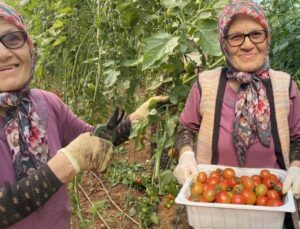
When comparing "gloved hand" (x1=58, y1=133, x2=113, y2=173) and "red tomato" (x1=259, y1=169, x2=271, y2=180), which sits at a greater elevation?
"gloved hand" (x1=58, y1=133, x2=113, y2=173)

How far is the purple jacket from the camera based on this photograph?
1.21 m

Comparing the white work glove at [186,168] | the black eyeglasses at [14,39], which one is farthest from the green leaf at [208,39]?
the black eyeglasses at [14,39]

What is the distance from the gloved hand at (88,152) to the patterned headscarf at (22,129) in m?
0.11

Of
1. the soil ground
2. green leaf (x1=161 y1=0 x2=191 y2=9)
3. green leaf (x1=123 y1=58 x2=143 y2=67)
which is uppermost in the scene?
green leaf (x1=161 y1=0 x2=191 y2=9)

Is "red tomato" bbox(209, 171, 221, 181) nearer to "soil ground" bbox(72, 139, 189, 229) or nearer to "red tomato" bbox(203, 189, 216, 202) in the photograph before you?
"red tomato" bbox(203, 189, 216, 202)

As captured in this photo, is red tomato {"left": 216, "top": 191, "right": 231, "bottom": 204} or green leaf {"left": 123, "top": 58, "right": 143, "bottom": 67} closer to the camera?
red tomato {"left": 216, "top": 191, "right": 231, "bottom": 204}

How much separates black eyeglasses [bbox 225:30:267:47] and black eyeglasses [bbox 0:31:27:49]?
2.27 feet

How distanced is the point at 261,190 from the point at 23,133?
29.9 inches

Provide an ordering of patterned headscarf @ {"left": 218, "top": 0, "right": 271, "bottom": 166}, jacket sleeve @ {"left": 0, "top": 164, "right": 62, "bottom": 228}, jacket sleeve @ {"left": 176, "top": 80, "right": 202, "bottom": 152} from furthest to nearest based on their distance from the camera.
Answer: jacket sleeve @ {"left": 176, "top": 80, "right": 202, "bottom": 152} → patterned headscarf @ {"left": 218, "top": 0, "right": 271, "bottom": 166} → jacket sleeve @ {"left": 0, "top": 164, "right": 62, "bottom": 228}

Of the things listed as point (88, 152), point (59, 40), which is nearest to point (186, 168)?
point (88, 152)

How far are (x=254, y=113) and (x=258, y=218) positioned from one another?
15.5 inches

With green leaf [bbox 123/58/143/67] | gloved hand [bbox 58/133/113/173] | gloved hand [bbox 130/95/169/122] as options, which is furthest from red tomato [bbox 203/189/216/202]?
green leaf [bbox 123/58/143/67]

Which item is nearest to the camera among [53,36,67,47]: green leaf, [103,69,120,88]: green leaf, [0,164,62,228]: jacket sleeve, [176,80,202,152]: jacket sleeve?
[0,164,62,228]: jacket sleeve

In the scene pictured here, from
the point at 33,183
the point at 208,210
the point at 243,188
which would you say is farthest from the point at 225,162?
the point at 33,183
